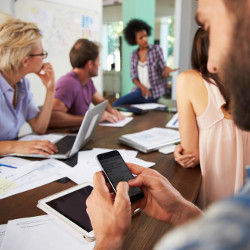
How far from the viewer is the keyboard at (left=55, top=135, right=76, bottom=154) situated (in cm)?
116

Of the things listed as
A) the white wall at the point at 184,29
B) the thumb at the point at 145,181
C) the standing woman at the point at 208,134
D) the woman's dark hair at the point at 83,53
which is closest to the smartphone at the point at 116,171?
the thumb at the point at 145,181

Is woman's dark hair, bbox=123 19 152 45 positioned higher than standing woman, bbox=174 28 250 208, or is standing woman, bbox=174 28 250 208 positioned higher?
woman's dark hair, bbox=123 19 152 45

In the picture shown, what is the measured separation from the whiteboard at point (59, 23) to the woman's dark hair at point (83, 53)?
83cm

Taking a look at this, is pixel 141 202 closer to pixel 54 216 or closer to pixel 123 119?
pixel 54 216

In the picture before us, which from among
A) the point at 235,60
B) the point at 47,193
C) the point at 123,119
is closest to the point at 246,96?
the point at 235,60

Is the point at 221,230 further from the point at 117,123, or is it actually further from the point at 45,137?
the point at 117,123

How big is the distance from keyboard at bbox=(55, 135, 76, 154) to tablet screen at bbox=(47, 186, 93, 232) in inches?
14.9

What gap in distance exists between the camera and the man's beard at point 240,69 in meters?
0.31

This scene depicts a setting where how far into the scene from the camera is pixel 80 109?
84.6 inches

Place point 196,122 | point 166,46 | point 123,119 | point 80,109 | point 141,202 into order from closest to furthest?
point 141,202, point 196,122, point 123,119, point 80,109, point 166,46

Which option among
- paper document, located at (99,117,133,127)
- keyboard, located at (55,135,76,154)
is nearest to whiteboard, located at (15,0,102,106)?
paper document, located at (99,117,133,127)

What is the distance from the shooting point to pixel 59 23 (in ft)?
9.78

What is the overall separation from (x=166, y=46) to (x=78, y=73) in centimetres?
695

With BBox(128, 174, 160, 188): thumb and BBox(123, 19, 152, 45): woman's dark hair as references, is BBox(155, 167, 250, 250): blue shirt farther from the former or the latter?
BBox(123, 19, 152, 45): woman's dark hair
